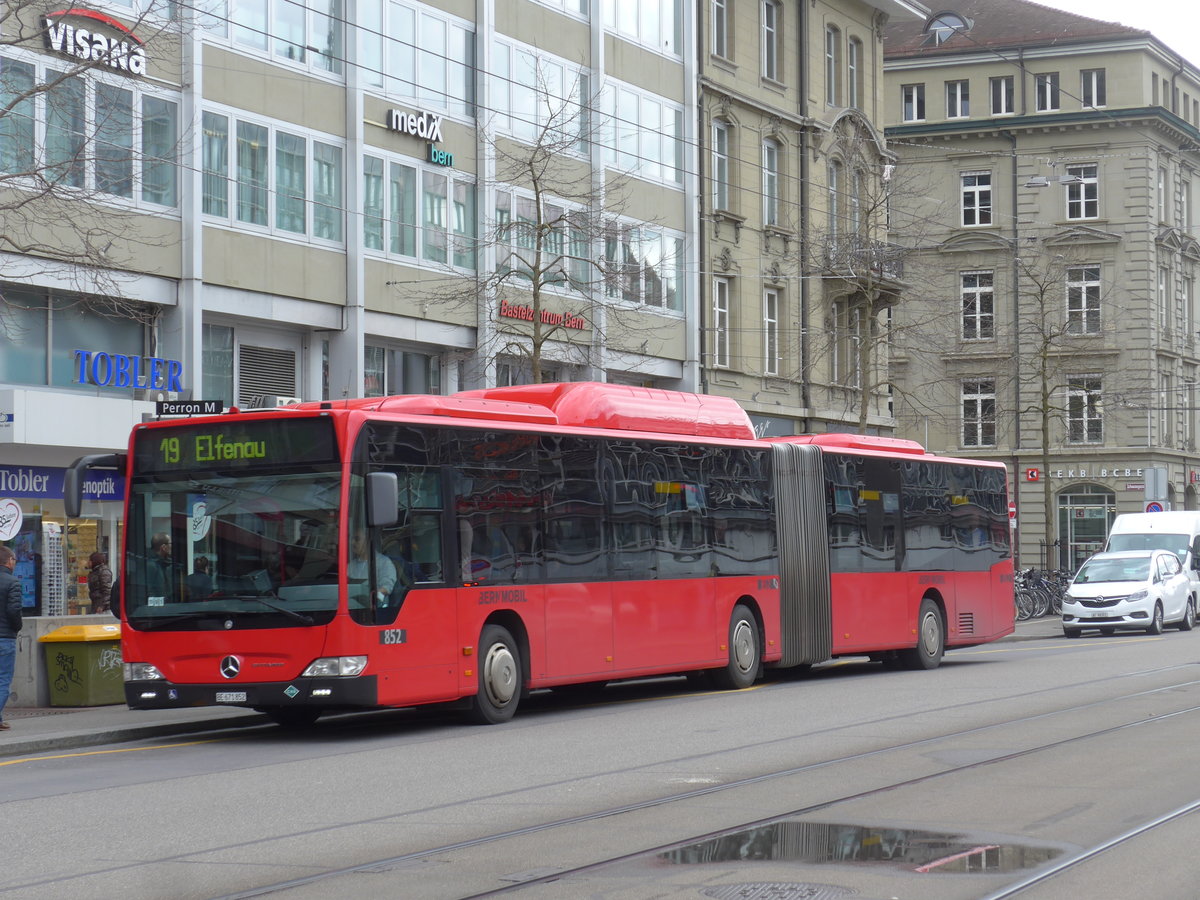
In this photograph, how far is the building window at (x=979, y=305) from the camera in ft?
225

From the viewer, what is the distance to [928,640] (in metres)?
25.3

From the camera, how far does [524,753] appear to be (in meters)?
13.8

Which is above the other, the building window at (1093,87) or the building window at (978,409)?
the building window at (1093,87)

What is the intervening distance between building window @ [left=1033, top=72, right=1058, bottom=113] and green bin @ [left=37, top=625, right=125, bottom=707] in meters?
56.0

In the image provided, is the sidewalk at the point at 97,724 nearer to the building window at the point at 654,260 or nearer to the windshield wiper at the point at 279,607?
the windshield wiper at the point at 279,607

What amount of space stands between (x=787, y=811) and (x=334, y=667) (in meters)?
5.66

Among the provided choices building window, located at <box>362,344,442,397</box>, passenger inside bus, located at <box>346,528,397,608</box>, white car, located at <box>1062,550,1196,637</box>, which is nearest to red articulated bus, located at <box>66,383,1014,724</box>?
passenger inside bus, located at <box>346,528,397,608</box>

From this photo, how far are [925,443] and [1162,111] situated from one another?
50.8 feet

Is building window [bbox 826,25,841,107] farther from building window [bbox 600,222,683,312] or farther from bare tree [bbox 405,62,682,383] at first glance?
bare tree [bbox 405,62,682,383]

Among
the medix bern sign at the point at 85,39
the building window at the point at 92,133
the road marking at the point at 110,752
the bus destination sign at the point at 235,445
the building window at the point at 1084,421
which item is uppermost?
the medix bern sign at the point at 85,39

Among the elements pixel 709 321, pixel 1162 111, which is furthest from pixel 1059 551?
pixel 709 321

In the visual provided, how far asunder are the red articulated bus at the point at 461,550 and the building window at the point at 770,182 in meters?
21.2

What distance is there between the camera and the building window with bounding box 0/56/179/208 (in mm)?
A: 22547

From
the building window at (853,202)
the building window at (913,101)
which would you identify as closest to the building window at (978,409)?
the building window at (913,101)
